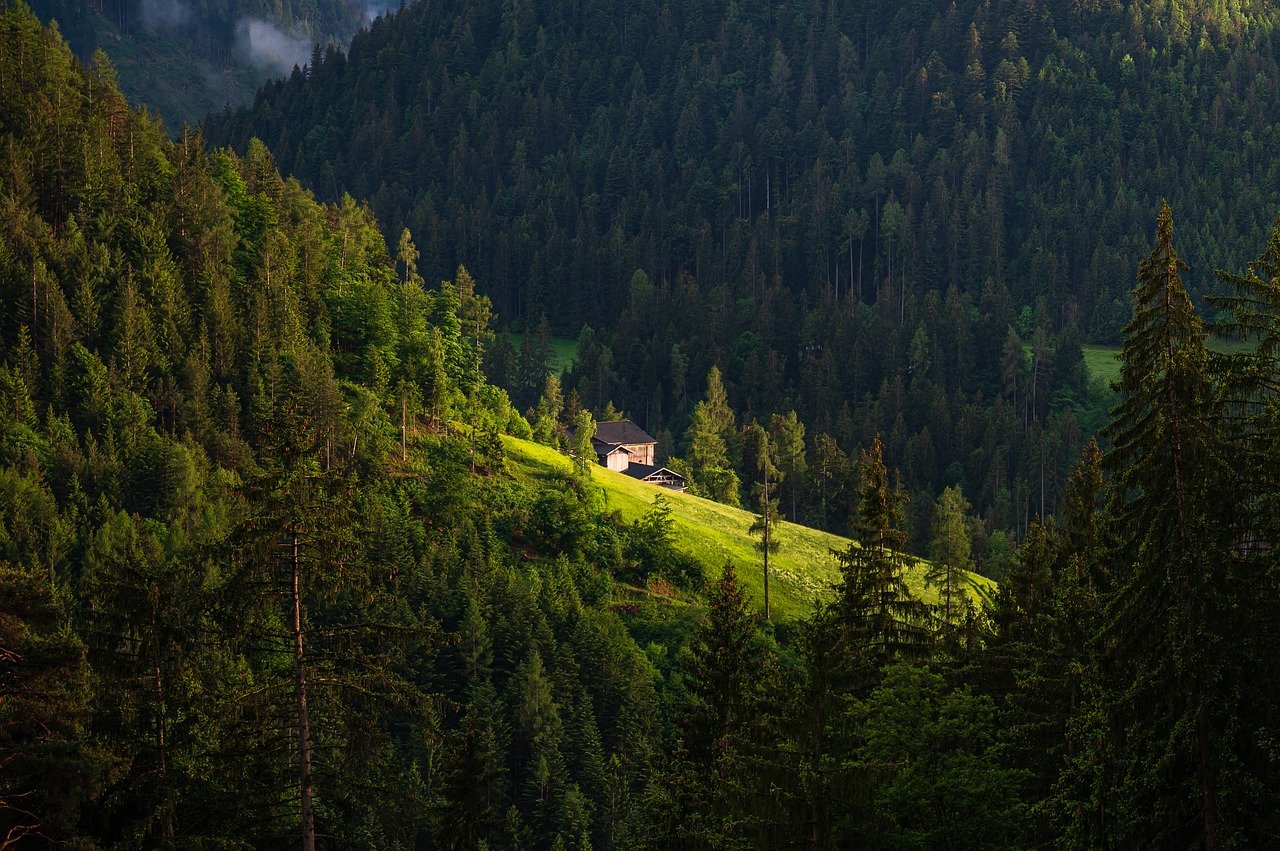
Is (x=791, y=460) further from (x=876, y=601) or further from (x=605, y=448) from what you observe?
(x=876, y=601)

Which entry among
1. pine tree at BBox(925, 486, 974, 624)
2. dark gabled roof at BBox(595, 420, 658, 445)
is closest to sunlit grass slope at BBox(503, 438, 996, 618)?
pine tree at BBox(925, 486, 974, 624)

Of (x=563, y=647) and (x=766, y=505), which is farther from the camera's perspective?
(x=766, y=505)

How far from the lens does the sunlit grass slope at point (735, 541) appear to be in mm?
110763

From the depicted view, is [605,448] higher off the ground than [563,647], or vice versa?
[605,448]

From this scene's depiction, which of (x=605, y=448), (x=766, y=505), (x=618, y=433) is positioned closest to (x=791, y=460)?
(x=618, y=433)

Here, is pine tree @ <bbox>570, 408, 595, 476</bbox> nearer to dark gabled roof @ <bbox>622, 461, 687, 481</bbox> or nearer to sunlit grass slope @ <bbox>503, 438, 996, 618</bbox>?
sunlit grass slope @ <bbox>503, 438, 996, 618</bbox>

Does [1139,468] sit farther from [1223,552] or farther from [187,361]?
[187,361]

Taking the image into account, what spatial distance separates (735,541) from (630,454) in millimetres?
54101

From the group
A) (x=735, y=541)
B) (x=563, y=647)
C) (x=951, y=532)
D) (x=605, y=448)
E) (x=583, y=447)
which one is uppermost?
(x=605, y=448)

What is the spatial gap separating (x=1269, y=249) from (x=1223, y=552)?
727 cm

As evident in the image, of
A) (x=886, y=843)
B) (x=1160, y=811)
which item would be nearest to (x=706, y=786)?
(x=886, y=843)

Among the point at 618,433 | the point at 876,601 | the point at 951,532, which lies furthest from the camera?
the point at 618,433

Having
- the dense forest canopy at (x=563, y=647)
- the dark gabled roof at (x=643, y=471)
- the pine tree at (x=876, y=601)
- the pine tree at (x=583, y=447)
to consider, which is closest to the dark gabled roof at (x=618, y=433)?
the dark gabled roof at (x=643, y=471)

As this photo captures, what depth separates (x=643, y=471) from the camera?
16000 centimetres
